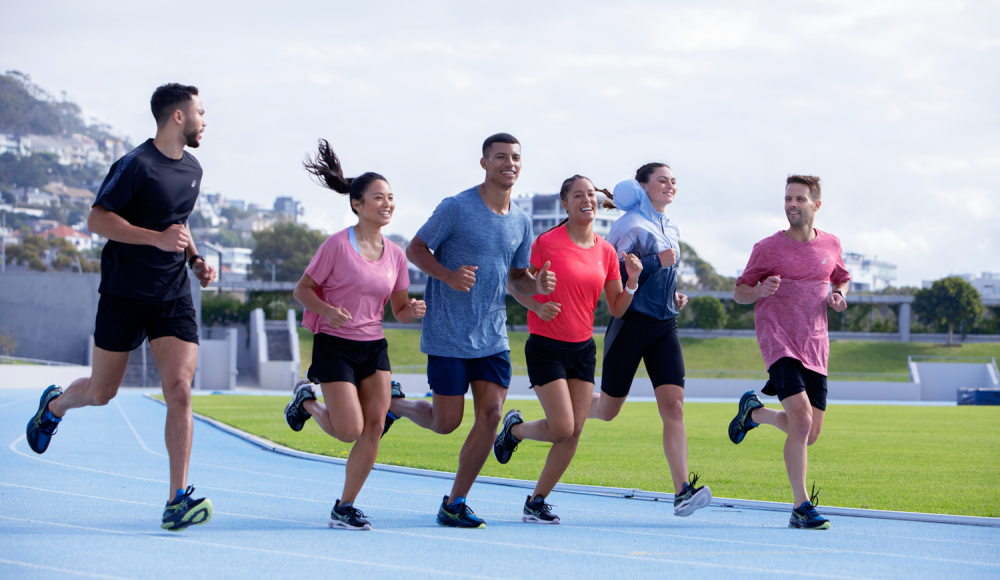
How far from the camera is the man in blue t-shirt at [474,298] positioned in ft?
18.4

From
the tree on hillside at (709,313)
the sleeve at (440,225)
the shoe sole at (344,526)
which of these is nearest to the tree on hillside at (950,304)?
the tree on hillside at (709,313)

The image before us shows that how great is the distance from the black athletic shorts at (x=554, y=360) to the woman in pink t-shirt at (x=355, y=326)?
789 mm

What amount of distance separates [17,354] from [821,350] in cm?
5285

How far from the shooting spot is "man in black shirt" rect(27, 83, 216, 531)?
16.4 ft

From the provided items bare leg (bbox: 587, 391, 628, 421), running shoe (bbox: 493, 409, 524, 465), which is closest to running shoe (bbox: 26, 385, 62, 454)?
running shoe (bbox: 493, 409, 524, 465)

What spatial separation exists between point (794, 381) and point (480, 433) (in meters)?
2.23

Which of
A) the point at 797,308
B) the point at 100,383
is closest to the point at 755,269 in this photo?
the point at 797,308

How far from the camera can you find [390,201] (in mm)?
5859

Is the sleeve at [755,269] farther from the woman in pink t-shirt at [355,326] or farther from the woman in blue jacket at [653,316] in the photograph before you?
the woman in pink t-shirt at [355,326]

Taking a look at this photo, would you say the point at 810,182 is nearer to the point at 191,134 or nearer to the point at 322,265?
the point at 322,265

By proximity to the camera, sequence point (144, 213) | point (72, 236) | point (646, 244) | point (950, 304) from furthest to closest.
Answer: point (72, 236), point (950, 304), point (646, 244), point (144, 213)

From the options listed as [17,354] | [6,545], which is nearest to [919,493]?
[6,545]

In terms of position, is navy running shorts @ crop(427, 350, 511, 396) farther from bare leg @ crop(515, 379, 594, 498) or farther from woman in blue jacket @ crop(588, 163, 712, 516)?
woman in blue jacket @ crop(588, 163, 712, 516)

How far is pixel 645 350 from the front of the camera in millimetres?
6465
